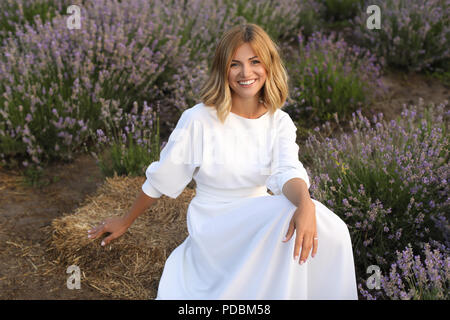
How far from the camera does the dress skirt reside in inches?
74.2

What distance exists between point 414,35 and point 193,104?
2.23m

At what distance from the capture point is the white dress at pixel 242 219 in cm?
190

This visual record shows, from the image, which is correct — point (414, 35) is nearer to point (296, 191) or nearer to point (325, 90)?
point (325, 90)

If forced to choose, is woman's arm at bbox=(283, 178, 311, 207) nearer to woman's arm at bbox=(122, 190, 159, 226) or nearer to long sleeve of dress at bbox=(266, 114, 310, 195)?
long sleeve of dress at bbox=(266, 114, 310, 195)

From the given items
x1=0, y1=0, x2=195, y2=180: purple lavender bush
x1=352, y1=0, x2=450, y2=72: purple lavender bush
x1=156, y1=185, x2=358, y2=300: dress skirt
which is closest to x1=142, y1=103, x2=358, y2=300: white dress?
x1=156, y1=185, x2=358, y2=300: dress skirt

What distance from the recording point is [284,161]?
2.17m

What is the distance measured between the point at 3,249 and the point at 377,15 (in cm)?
379

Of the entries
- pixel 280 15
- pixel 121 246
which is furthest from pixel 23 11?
pixel 121 246

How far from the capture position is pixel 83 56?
3982mm

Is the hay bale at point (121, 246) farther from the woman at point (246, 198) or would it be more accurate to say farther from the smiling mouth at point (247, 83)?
the smiling mouth at point (247, 83)

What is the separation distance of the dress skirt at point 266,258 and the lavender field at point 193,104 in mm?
249
